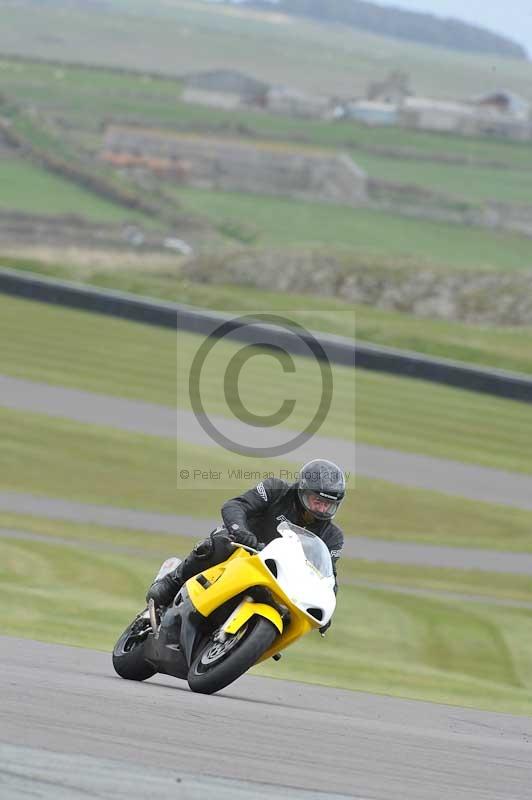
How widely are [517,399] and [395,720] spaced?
27711 millimetres

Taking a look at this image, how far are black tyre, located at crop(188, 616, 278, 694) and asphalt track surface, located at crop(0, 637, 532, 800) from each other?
0.10 metres

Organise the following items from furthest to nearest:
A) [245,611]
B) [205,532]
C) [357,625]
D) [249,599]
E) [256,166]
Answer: [256,166] → [205,532] → [357,625] → [249,599] → [245,611]

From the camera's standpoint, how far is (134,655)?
932 centimetres

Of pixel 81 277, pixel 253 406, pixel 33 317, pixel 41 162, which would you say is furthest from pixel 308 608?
pixel 41 162

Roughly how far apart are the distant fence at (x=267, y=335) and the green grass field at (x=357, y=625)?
1730 centimetres

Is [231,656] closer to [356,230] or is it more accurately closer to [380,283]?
[380,283]

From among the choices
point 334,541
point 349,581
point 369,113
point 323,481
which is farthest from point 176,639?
point 369,113

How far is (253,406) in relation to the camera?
3098 centimetres

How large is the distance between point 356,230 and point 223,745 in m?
87.7

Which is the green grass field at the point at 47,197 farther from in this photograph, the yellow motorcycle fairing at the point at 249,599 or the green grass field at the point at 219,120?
the yellow motorcycle fairing at the point at 249,599

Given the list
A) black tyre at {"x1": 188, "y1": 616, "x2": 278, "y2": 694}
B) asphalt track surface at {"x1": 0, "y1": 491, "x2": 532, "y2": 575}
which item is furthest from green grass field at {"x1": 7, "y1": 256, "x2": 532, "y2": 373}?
black tyre at {"x1": 188, "y1": 616, "x2": 278, "y2": 694}

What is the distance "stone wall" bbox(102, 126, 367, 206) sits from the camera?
107 metres

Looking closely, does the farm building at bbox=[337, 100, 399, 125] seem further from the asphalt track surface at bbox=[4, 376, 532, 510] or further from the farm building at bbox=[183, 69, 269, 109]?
the asphalt track surface at bbox=[4, 376, 532, 510]

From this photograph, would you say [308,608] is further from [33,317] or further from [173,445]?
[33,317]
